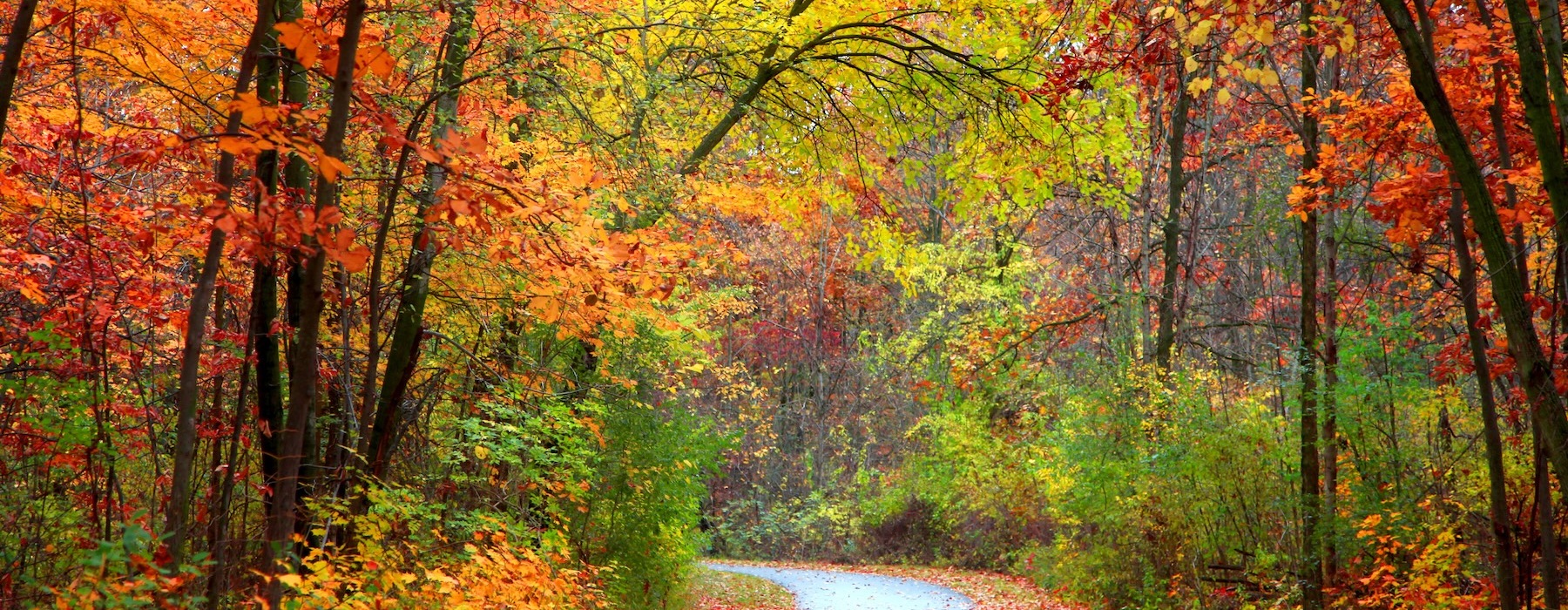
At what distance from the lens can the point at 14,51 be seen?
3574 mm

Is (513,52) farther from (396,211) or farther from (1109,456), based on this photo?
(1109,456)

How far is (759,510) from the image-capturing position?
28.7 meters

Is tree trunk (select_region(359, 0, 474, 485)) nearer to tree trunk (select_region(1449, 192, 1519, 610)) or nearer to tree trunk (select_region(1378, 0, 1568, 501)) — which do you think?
tree trunk (select_region(1378, 0, 1568, 501))

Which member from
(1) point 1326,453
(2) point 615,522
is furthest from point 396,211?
(1) point 1326,453

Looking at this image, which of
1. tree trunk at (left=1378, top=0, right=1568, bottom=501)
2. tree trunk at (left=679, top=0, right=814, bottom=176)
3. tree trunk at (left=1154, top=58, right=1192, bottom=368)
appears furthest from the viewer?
tree trunk at (left=1154, top=58, right=1192, bottom=368)

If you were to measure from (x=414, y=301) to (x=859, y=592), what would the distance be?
11377 millimetres

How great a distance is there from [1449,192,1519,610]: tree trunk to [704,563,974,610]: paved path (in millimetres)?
8555

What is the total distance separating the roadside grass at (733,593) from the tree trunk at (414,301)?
7320mm

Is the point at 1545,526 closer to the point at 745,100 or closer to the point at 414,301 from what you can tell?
the point at 745,100

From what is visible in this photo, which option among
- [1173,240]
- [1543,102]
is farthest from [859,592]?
[1543,102]

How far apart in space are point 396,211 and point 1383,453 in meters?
7.52

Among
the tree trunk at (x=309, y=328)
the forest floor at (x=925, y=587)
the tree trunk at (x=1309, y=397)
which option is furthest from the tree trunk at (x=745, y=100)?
the forest floor at (x=925, y=587)

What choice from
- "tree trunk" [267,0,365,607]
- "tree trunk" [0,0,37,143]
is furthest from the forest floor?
"tree trunk" [0,0,37,143]

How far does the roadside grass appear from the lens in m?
14.4
